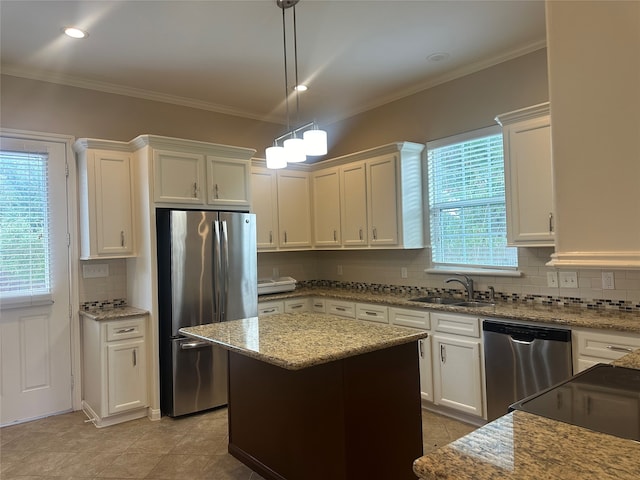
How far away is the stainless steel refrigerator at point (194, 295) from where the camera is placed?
3.67 m

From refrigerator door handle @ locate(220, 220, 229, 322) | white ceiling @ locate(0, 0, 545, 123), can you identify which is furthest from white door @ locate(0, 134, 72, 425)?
refrigerator door handle @ locate(220, 220, 229, 322)

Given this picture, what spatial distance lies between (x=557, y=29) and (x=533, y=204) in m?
2.03

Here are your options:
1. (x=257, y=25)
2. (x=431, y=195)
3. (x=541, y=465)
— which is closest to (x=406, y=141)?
(x=431, y=195)

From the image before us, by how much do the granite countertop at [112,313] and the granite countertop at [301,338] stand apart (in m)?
1.26

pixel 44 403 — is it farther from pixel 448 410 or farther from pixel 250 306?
pixel 448 410

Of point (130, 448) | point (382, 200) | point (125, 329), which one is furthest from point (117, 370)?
point (382, 200)

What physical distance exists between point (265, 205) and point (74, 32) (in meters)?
2.30

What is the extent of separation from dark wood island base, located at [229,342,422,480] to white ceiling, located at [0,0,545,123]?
2.24 m

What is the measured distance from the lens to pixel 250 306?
408 centimetres

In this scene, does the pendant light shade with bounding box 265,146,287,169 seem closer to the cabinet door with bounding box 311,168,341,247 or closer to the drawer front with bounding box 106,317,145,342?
the drawer front with bounding box 106,317,145,342

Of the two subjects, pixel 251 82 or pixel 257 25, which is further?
pixel 251 82

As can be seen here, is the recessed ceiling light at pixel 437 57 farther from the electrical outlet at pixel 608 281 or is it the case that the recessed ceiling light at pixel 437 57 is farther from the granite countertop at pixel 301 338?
the granite countertop at pixel 301 338

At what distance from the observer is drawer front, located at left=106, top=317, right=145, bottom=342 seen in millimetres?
3557

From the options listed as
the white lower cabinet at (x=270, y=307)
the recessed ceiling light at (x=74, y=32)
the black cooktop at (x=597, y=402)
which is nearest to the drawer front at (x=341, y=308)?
the white lower cabinet at (x=270, y=307)
